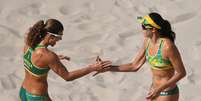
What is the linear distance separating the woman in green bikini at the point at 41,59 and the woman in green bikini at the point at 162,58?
0.71 metres

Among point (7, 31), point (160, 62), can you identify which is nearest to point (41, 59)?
point (160, 62)

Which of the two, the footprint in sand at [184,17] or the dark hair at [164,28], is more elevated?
the dark hair at [164,28]

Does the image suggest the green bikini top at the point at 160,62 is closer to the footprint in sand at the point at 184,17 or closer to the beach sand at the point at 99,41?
the beach sand at the point at 99,41

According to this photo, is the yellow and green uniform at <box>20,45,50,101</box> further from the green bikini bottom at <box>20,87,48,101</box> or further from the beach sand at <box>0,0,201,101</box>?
the beach sand at <box>0,0,201,101</box>

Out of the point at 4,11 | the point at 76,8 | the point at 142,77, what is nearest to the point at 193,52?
the point at 142,77

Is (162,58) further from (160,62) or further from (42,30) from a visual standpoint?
Result: (42,30)

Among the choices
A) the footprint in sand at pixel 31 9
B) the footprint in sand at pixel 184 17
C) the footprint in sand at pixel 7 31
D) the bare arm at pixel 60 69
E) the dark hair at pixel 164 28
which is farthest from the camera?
the footprint in sand at pixel 31 9

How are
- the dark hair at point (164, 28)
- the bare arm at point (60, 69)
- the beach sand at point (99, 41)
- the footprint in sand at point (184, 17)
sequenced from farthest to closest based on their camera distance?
the footprint in sand at point (184, 17) → the beach sand at point (99, 41) → the dark hair at point (164, 28) → the bare arm at point (60, 69)

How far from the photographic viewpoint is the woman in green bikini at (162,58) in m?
5.84

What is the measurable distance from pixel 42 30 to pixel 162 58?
1.24 m

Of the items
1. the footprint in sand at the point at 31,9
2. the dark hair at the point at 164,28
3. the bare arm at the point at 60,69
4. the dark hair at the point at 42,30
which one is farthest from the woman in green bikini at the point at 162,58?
the footprint in sand at the point at 31,9

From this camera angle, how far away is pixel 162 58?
591cm

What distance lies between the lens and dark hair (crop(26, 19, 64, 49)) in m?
5.68

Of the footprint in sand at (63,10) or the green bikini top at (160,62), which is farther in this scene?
the footprint in sand at (63,10)
